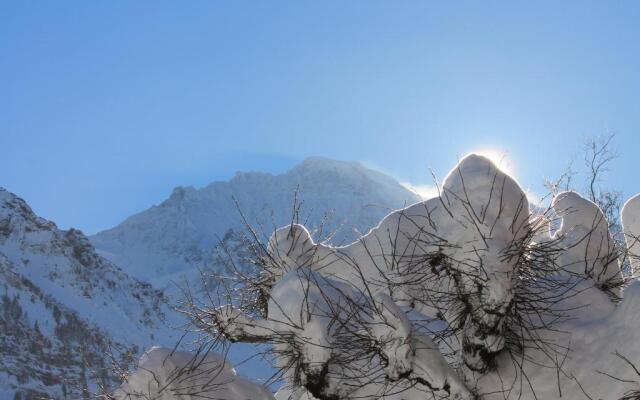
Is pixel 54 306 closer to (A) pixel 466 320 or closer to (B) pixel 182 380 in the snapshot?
(B) pixel 182 380

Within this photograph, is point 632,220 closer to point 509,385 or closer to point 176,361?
point 509,385

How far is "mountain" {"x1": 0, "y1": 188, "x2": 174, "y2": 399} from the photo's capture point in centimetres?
8400

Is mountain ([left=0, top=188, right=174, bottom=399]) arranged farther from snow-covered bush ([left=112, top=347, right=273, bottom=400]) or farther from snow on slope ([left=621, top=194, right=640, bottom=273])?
snow on slope ([left=621, top=194, right=640, bottom=273])

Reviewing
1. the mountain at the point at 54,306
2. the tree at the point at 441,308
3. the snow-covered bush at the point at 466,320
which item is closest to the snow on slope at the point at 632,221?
the tree at the point at 441,308

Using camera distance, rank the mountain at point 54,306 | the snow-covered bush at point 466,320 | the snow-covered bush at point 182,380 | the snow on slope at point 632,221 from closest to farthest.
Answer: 1. the snow-covered bush at point 466,320
2. the snow-covered bush at point 182,380
3. the snow on slope at point 632,221
4. the mountain at point 54,306

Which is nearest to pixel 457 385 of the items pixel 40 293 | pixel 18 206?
pixel 40 293

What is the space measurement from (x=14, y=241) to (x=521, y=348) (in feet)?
405

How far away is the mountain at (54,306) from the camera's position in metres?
84.0

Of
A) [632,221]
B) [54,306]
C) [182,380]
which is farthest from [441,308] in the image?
[54,306]

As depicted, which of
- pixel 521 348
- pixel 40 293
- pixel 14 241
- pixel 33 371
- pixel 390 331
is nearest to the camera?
pixel 390 331

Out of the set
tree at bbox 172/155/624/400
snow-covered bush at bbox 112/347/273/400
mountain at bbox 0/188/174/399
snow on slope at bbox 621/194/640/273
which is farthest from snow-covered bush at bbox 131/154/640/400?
mountain at bbox 0/188/174/399

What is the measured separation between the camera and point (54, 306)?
3839 inches

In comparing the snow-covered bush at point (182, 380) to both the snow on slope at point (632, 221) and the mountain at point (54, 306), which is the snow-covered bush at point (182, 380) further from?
the mountain at point (54, 306)

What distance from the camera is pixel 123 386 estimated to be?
6.15m
